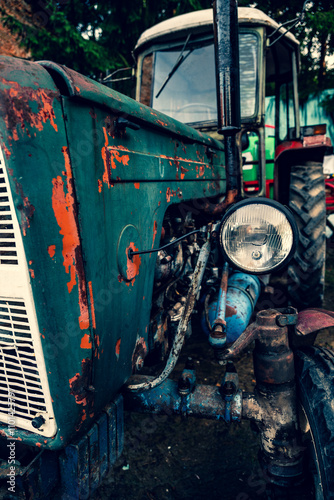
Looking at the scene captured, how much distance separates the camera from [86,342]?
0.96 m


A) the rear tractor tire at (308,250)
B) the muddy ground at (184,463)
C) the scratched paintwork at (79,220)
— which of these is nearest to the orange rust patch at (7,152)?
the scratched paintwork at (79,220)

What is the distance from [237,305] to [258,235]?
667mm

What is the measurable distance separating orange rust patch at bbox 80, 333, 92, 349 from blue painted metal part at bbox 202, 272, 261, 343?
36.9 inches

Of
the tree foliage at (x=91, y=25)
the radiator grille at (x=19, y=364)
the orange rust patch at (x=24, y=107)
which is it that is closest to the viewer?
the orange rust patch at (x=24, y=107)

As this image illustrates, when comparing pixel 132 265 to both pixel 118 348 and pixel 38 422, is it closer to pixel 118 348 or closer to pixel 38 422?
pixel 118 348

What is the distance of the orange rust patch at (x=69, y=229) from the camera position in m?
0.85

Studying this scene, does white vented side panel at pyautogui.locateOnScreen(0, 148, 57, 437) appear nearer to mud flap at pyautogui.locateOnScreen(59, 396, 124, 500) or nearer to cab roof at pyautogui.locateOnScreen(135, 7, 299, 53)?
mud flap at pyautogui.locateOnScreen(59, 396, 124, 500)

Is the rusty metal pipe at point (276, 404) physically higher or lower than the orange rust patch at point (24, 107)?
lower

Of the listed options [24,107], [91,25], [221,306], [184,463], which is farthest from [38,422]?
[91,25]

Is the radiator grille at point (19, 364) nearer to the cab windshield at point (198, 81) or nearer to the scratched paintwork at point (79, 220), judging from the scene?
the scratched paintwork at point (79, 220)

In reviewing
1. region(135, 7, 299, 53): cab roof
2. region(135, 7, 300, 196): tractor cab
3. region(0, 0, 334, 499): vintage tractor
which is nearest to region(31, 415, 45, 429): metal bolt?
region(0, 0, 334, 499): vintage tractor

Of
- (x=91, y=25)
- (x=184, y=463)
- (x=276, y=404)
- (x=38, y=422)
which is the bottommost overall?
(x=184, y=463)

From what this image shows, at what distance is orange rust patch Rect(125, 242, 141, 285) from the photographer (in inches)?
45.0

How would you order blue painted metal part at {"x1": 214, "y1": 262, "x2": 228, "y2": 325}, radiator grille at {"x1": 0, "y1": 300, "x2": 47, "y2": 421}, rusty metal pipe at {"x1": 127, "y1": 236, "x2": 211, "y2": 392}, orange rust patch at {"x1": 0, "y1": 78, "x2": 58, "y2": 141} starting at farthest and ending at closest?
blue painted metal part at {"x1": 214, "y1": 262, "x2": 228, "y2": 325}, rusty metal pipe at {"x1": 127, "y1": 236, "x2": 211, "y2": 392}, radiator grille at {"x1": 0, "y1": 300, "x2": 47, "y2": 421}, orange rust patch at {"x1": 0, "y1": 78, "x2": 58, "y2": 141}
